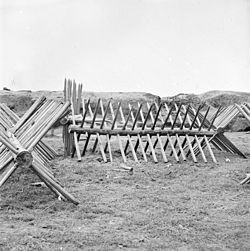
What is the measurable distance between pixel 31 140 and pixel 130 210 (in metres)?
1.27

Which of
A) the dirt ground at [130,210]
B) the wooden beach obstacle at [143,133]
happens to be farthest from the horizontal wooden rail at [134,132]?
the dirt ground at [130,210]

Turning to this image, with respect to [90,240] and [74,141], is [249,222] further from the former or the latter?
[74,141]

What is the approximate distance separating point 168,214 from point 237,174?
2.50 m

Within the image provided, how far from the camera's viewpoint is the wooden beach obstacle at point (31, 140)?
4461mm

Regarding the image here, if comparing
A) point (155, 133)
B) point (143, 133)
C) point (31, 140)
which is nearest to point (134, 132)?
point (143, 133)

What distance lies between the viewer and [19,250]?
10.8 ft

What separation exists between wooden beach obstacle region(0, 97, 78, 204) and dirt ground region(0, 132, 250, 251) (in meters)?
0.25

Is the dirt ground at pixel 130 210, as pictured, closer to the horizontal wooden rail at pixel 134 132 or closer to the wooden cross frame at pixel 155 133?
the wooden cross frame at pixel 155 133

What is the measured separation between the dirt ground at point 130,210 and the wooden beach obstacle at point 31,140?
246 mm

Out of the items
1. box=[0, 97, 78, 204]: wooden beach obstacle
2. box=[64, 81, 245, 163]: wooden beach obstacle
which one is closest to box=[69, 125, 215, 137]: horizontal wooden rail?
box=[64, 81, 245, 163]: wooden beach obstacle

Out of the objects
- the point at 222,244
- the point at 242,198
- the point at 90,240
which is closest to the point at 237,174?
Answer: the point at 242,198

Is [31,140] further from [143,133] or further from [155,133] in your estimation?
[155,133]

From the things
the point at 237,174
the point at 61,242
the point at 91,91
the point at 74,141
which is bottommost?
the point at 91,91

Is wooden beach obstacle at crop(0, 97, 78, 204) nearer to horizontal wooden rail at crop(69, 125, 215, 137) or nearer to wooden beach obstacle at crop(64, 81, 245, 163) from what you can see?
horizontal wooden rail at crop(69, 125, 215, 137)
